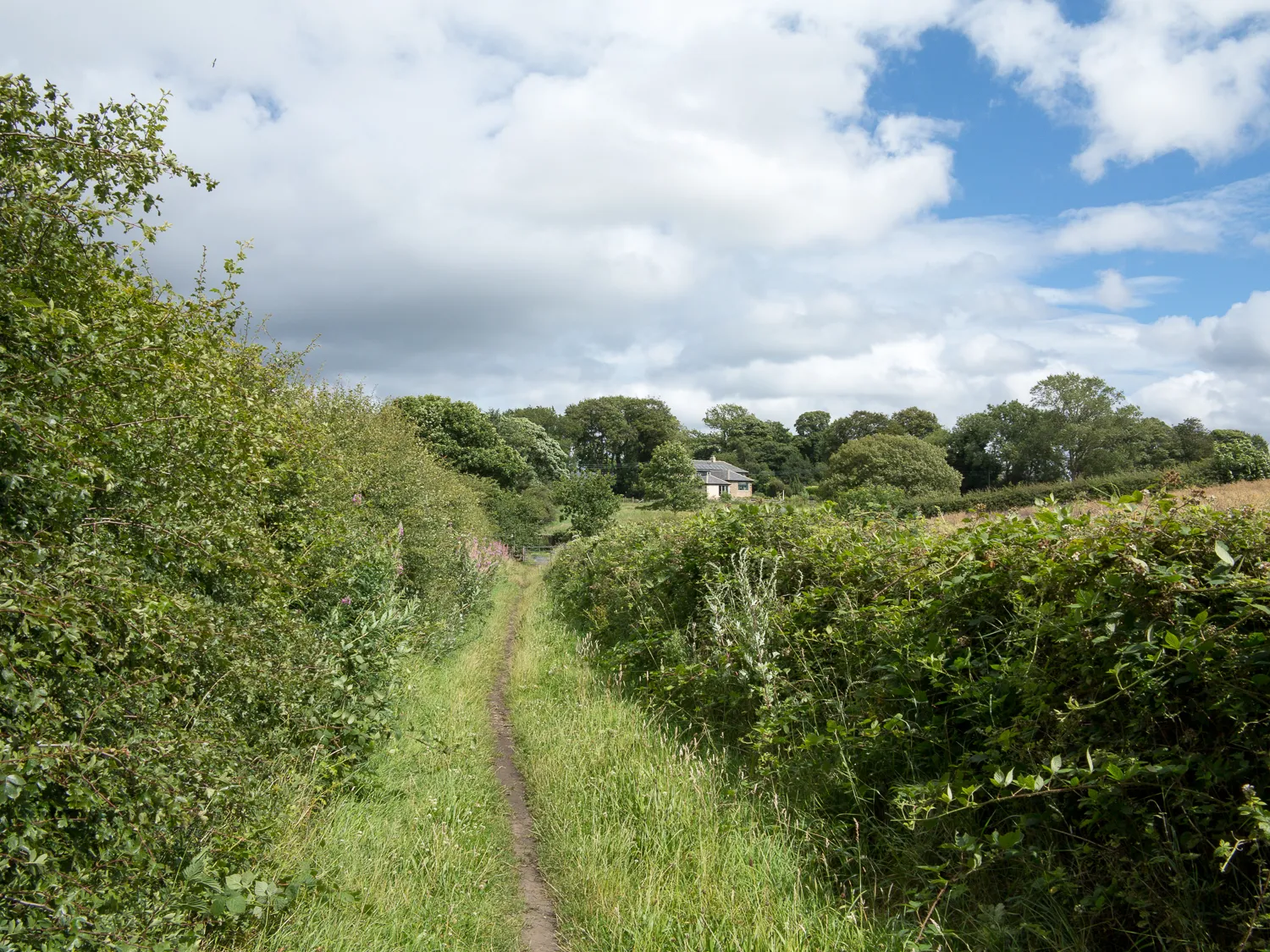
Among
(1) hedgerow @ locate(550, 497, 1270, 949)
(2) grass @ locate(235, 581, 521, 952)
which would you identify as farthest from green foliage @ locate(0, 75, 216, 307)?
(1) hedgerow @ locate(550, 497, 1270, 949)

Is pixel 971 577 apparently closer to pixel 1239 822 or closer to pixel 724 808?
pixel 1239 822

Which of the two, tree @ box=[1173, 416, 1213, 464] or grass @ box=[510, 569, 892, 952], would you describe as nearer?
grass @ box=[510, 569, 892, 952]

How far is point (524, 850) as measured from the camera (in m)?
5.73

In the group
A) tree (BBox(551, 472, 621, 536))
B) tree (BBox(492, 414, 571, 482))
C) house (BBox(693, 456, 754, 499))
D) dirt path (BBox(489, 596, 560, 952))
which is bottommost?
dirt path (BBox(489, 596, 560, 952))

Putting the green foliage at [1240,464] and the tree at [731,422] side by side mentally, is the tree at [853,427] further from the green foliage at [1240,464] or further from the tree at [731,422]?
the green foliage at [1240,464]

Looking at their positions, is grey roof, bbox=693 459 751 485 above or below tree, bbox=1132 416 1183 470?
above

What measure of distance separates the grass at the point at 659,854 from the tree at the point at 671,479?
51635 millimetres

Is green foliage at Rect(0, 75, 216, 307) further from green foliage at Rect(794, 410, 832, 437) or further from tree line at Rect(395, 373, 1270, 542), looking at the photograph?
green foliage at Rect(794, 410, 832, 437)

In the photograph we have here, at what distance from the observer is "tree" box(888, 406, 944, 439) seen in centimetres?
10675

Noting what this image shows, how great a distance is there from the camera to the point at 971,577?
4.71 m

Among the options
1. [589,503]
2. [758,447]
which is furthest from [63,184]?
[758,447]

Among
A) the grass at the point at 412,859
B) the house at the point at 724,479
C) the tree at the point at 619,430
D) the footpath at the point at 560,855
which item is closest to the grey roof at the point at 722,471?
the house at the point at 724,479

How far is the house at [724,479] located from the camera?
4005 inches

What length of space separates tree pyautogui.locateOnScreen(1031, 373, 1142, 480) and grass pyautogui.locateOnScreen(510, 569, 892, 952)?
236 ft
